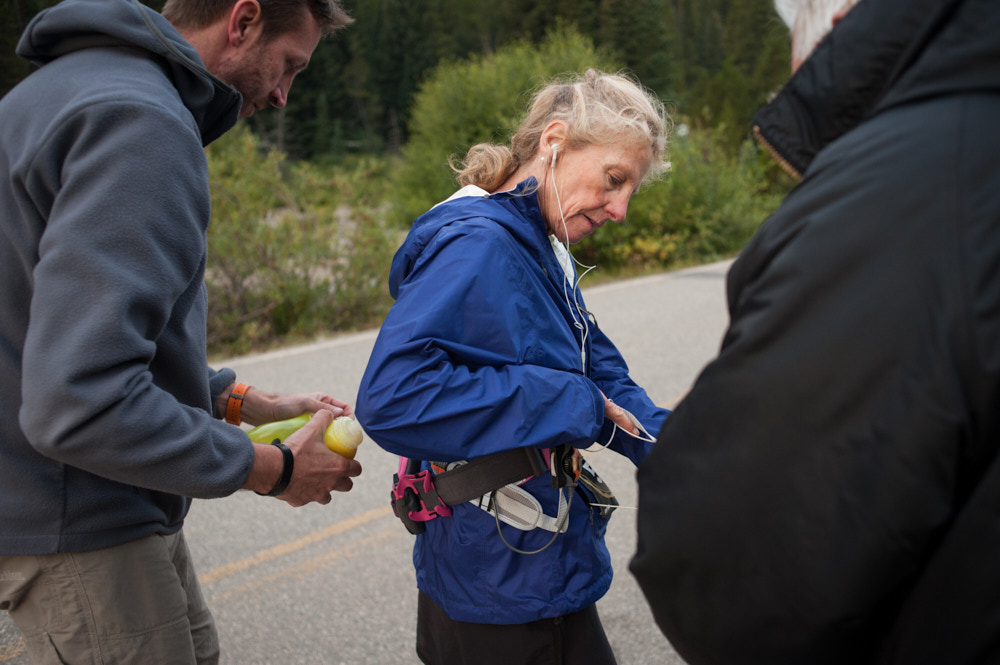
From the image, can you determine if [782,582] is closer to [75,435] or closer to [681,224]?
[75,435]

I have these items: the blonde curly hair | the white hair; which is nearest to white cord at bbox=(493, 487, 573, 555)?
the blonde curly hair

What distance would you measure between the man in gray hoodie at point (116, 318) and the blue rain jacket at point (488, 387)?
0.34 m

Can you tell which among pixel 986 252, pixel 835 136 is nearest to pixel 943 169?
pixel 986 252

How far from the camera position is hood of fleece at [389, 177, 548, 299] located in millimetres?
1838

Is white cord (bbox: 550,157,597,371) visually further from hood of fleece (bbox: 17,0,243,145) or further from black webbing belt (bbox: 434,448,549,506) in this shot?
hood of fleece (bbox: 17,0,243,145)

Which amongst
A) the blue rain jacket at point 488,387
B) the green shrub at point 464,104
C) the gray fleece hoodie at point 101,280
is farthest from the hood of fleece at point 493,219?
the green shrub at point 464,104

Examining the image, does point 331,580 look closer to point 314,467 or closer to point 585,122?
point 314,467

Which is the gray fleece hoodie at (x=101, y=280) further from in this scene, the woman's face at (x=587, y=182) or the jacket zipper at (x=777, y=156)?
the jacket zipper at (x=777, y=156)

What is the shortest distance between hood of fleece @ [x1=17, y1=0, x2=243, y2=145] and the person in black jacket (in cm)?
115

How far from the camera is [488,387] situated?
1.65 metres

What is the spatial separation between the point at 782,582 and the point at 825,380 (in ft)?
0.92

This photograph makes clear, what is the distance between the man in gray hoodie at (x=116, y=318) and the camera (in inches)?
51.8

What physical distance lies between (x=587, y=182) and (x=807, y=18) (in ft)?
2.84

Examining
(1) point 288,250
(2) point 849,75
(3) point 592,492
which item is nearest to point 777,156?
(2) point 849,75
